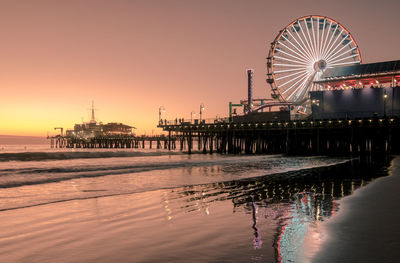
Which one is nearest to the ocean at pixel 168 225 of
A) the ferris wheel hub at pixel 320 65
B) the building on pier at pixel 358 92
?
the building on pier at pixel 358 92

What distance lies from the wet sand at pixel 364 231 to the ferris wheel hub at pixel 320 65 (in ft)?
176

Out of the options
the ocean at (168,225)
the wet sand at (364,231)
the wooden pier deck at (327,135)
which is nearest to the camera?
the wet sand at (364,231)

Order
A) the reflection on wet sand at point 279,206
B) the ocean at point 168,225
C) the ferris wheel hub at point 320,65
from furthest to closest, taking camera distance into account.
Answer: the ferris wheel hub at point 320,65
the reflection on wet sand at point 279,206
the ocean at point 168,225

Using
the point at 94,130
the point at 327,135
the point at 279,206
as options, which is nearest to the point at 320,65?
the point at 327,135

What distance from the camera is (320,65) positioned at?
61219 mm

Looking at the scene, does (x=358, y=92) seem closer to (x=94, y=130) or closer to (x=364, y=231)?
(x=364, y=231)

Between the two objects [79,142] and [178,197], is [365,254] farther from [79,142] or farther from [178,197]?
[79,142]

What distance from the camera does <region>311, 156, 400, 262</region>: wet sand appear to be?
207 inches

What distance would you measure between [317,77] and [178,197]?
56.2m

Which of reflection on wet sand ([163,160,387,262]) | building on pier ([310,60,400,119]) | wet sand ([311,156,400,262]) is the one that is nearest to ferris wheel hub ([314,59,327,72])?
building on pier ([310,60,400,119])

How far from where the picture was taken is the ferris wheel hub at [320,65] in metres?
61.0

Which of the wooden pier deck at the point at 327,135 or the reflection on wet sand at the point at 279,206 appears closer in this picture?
the reflection on wet sand at the point at 279,206

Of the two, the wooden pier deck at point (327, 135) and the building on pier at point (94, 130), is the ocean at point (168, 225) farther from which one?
the building on pier at point (94, 130)

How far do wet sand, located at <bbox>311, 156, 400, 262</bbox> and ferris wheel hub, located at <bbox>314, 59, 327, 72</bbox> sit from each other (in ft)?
176
